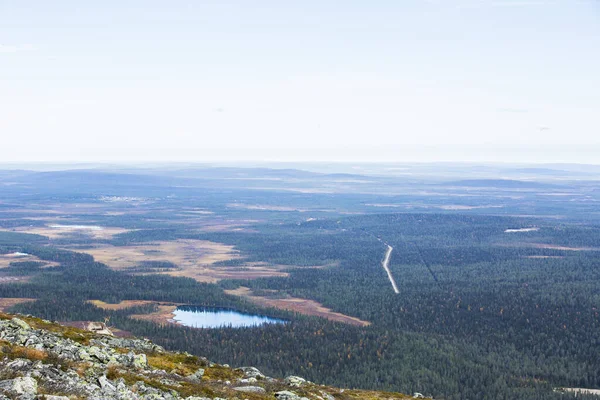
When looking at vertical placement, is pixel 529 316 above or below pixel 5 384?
below

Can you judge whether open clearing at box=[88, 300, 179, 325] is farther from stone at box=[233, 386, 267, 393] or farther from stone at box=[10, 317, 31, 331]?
stone at box=[233, 386, 267, 393]

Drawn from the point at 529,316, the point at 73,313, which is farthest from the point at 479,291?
the point at 73,313

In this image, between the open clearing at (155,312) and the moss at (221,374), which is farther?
the open clearing at (155,312)

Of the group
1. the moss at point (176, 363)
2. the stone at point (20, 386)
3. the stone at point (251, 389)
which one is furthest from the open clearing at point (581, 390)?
the stone at point (20, 386)

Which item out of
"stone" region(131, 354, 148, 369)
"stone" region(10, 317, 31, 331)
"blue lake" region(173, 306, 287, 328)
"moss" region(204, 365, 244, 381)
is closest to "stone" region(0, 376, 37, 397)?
"stone" region(131, 354, 148, 369)

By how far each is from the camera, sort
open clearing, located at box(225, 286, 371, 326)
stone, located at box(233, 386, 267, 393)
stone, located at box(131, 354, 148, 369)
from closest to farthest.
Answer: stone, located at box(233, 386, 267, 393) < stone, located at box(131, 354, 148, 369) < open clearing, located at box(225, 286, 371, 326)

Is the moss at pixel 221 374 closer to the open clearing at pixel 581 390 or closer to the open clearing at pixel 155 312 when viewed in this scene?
the open clearing at pixel 581 390

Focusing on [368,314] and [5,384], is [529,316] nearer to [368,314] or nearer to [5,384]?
[368,314]
